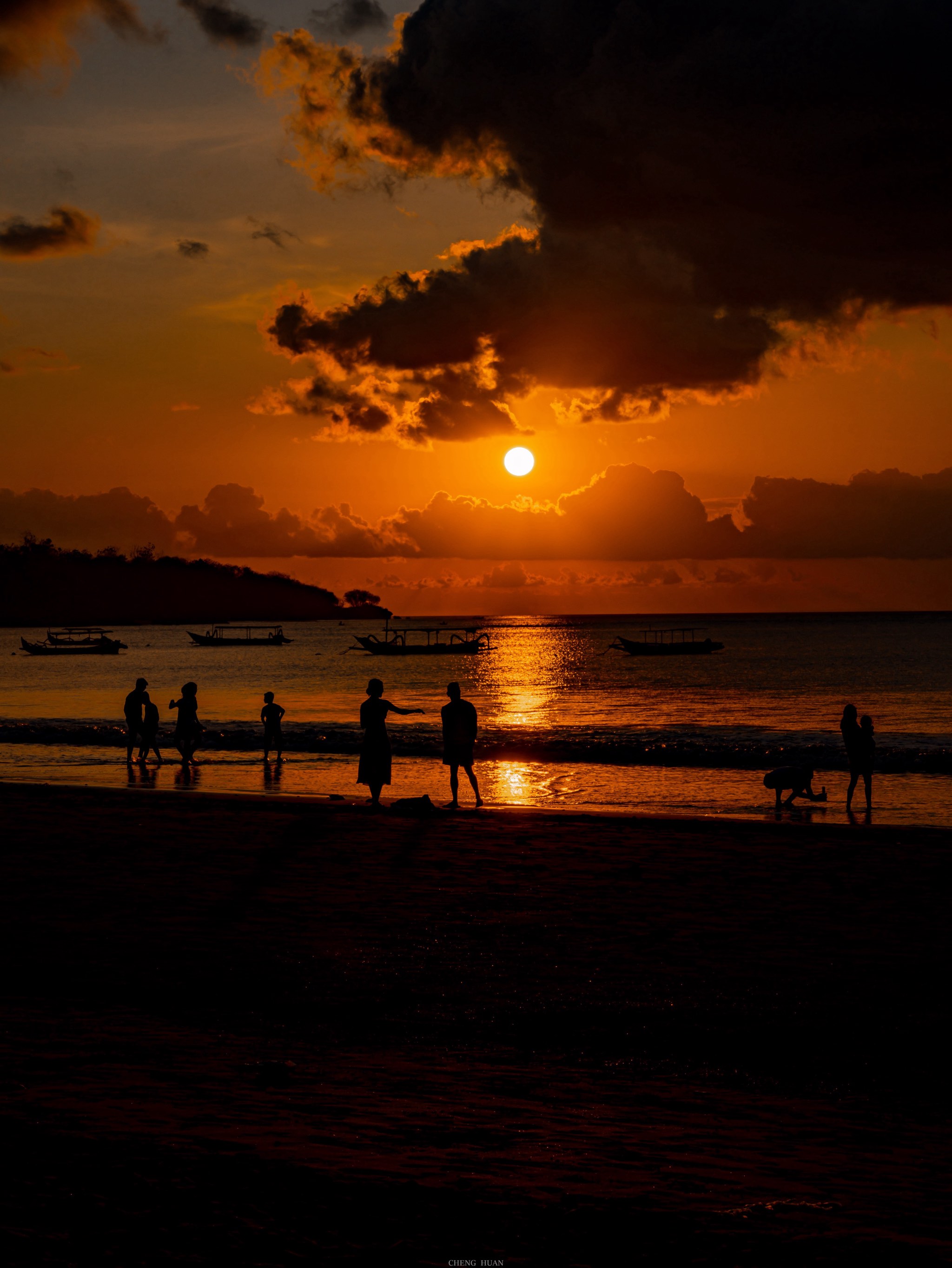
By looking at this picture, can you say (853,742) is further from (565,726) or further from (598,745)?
(565,726)

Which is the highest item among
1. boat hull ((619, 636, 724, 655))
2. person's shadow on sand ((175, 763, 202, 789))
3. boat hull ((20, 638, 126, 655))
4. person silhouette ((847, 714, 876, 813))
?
person silhouette ((847, 714, 876, 813))

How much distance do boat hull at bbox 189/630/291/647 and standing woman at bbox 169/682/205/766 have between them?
15014 cm

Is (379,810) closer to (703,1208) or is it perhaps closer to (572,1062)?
(572,1062)

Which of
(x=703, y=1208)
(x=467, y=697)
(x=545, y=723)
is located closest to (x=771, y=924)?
(x=703, y=1208)

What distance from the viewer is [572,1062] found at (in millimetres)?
5969

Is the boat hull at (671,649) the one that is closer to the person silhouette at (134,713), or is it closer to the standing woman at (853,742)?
the person silhouette at (134,713)

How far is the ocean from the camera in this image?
72.6ft

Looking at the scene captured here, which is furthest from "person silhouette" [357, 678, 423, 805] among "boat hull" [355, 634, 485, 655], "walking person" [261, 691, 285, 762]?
"boat hull" [355, 634, 485, 655]

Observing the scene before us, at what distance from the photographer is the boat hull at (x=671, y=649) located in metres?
119

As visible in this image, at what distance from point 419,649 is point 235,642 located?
64.9m

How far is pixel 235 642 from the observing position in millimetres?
175875

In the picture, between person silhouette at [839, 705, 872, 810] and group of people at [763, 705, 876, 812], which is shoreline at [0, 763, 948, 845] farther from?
person silhouette at [839, 705, 872, 810]

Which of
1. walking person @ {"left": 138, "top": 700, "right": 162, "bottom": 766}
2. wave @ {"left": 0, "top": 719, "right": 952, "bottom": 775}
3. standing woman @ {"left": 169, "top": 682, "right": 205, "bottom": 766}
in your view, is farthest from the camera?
wave @ {"left": 0, "top": 719, "right": 952, "bottom": 775}

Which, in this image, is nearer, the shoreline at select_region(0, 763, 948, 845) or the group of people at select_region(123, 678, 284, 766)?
the shoreline at select_region(0, 763, 948, 845)
